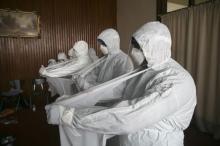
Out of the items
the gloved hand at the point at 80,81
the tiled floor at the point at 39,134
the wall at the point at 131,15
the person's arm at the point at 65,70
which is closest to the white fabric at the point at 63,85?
the person's arm at the point at 65,70

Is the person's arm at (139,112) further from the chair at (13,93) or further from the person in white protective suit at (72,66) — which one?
the chair at (13,93)

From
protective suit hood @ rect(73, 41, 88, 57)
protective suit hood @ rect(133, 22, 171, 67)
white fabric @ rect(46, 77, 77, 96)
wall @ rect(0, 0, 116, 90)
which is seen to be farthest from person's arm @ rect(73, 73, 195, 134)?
wall @ rect(0, 0, 116, 90)

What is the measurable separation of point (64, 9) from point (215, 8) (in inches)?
147

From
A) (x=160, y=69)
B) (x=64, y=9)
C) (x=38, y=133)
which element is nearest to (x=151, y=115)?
(x=160, y=69)

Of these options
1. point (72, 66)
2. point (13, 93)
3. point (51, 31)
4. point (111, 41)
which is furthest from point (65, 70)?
point (51, 31)

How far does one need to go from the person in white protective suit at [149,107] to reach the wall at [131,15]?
357 centimetres

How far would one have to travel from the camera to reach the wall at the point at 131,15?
14.9 feet

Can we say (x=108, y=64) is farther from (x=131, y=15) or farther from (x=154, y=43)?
(x=131, y=15)

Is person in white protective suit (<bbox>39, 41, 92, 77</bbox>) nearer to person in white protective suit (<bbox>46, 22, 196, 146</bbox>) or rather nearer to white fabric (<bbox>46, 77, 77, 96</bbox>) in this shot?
white fabric (<bbox>46, 77, 77, 96</bbox>)

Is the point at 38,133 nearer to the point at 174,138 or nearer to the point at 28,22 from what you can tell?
the point at 174,138

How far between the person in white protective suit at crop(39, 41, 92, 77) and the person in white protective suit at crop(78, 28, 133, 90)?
667mm

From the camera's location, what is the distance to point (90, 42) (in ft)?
19.6

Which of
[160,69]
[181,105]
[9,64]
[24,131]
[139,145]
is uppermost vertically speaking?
[160,69]

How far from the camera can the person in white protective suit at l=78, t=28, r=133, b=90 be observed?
2.14m
